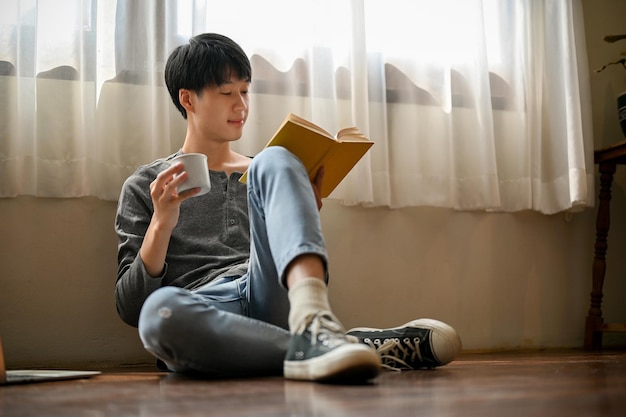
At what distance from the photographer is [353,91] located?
2.09m

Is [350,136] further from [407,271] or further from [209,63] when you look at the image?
[407,271]

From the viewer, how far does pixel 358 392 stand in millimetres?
926

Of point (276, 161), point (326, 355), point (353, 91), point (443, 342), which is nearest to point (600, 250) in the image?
point (353, 91)

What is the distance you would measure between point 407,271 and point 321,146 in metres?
0.95

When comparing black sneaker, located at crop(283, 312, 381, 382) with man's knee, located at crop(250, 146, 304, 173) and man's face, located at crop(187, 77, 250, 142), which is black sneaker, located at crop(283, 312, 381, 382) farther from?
man's face, located at crop(187, 77, 250, 142)

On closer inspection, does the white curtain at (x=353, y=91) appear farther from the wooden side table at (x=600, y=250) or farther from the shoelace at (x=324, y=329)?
the shoelace at (x=324, y=329)

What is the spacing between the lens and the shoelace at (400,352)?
140cm

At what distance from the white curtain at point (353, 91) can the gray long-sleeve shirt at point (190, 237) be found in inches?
10.7

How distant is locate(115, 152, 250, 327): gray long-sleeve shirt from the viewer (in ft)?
5.02

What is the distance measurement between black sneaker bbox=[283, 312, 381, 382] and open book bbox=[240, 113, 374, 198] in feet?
1.23

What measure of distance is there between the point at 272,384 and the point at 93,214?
1017mm

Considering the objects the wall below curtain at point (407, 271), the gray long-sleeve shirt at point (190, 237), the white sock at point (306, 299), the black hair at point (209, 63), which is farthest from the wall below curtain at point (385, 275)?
the white sock at point (306, 299)

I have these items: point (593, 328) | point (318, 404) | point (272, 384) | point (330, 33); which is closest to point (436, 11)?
point (330, 33)

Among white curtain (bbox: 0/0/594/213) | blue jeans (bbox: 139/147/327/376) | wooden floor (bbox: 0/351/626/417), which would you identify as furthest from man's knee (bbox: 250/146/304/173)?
white curtain (bbox: 0/0/594/213)
